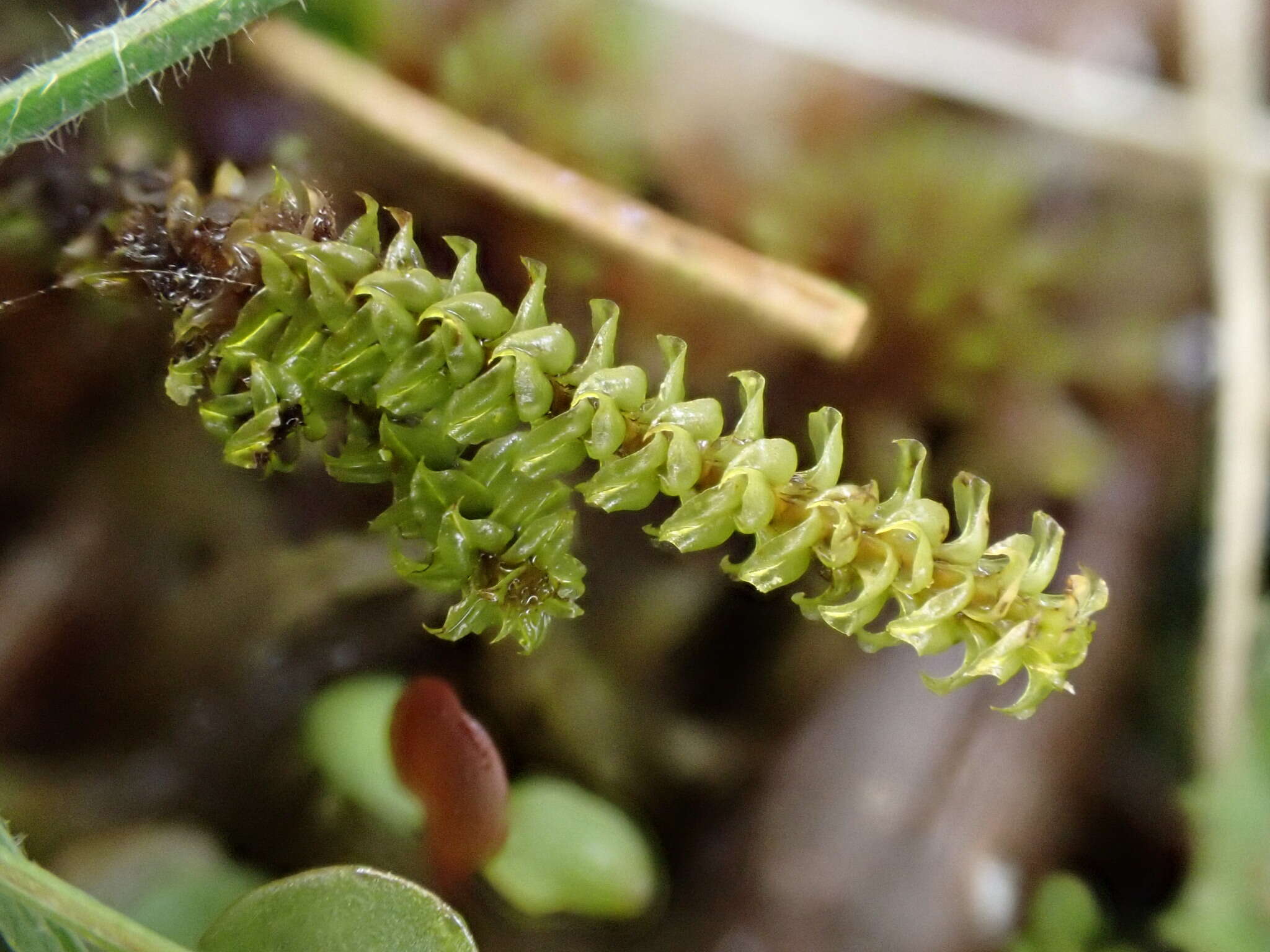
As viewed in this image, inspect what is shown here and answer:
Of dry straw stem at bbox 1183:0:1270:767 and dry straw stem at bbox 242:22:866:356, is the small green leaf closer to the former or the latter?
dry straw stem at bbox 242:22:866:356

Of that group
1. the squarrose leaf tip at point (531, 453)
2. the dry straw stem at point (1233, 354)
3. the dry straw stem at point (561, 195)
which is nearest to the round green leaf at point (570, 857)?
the squarrose leaf tip at point (531, 453)

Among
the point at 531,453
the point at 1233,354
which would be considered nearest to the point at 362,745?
the point at 531,453

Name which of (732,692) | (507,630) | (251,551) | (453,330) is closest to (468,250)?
(453,330)

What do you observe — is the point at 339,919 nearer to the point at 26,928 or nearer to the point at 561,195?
the point at 26,928

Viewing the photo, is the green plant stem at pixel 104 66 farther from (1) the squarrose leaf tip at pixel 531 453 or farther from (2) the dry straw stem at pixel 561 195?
(2) the dry straw stem at pixel 561 195

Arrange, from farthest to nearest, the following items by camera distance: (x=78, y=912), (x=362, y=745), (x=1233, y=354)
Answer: (x=1233, y=354)
(x=362, y=745)
(x=78, y=912)

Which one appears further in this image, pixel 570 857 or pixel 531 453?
pixel 570 857

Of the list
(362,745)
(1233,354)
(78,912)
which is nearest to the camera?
(78,912)
